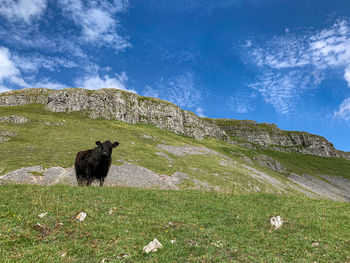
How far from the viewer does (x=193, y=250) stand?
8.20 meters

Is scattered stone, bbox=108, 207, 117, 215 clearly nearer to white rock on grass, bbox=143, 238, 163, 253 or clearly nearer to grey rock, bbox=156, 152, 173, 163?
white rock on grass, bbox=143, 238, 163, 253

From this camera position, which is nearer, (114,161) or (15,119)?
(114,161)

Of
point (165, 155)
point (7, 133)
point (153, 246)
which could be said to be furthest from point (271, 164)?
point (7, 133)

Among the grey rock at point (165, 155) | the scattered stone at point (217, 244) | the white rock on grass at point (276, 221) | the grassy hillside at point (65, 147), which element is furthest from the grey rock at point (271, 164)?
the scattered stone at point (217, 244)

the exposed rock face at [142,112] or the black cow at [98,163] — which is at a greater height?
the exposed rock face at [142,112]

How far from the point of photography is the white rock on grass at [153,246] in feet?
25.9

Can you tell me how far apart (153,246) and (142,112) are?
132 meters

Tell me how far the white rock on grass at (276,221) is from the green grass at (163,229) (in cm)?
28

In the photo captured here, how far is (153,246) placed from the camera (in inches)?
318

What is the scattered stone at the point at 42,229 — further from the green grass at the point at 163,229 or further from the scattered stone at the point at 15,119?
the scattered stone at the point at 15,119

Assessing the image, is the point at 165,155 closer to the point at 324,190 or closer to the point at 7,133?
the point at 7,133

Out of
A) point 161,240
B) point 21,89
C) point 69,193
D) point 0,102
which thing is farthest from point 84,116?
point 161,240

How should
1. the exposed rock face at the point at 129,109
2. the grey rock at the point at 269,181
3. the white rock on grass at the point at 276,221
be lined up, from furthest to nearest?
the exposed rock face at the point at 129,109 → the grey rock at the point at 269,181 → the white rock on grass at the point at 276,221

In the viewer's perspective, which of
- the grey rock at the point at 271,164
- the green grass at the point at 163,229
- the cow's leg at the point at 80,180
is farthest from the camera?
the grey rock at the point at 271,164
